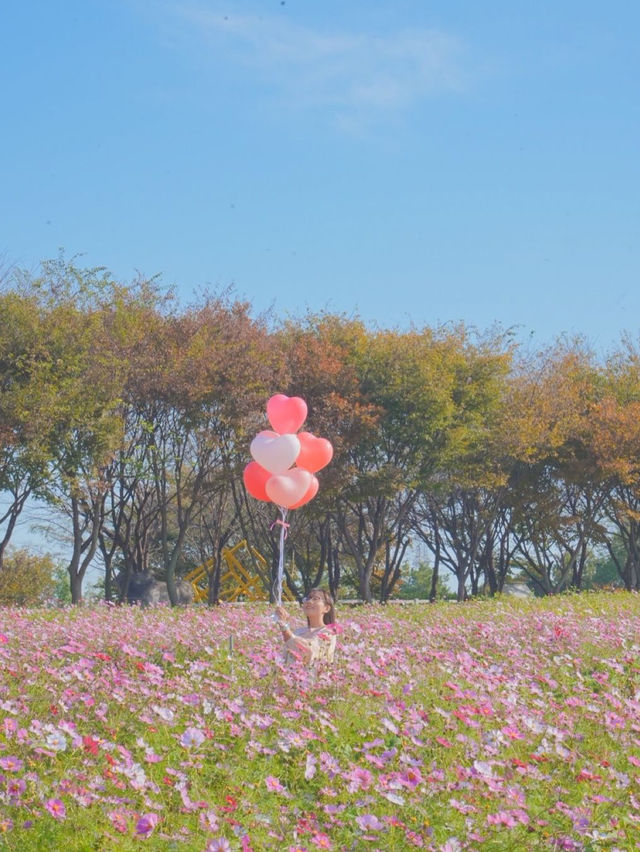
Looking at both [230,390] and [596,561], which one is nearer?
[230,390]

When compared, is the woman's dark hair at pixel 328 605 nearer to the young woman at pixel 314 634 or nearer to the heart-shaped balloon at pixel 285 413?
the young woman at pixel 314 634

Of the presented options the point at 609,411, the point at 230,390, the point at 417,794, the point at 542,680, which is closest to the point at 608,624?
the point at 542,680

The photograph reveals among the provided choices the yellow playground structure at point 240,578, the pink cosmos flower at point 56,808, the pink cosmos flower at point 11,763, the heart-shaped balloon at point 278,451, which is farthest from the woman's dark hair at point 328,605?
the yellow playground structure at point 240,578

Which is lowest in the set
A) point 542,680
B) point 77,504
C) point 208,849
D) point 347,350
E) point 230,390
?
point 208,849

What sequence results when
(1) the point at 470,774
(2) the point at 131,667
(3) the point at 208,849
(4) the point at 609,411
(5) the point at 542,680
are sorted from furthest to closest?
(4) the point at 609,411 → (5) the point at 542,680 → (2) the point at 131,667 → (1) the point at 470,774 → (3) the point at 208,849

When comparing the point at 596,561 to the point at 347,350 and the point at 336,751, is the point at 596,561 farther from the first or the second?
the point at 336,751

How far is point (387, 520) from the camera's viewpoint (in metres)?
29.6

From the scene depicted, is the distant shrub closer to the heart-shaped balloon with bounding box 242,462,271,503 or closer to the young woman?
the heart-shaped balloon with bounding box 242,462,271,503

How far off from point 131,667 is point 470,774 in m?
3.12

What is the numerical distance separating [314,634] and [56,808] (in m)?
3.70

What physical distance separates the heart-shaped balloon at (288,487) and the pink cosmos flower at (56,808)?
6.77 m

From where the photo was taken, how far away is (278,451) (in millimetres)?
11234

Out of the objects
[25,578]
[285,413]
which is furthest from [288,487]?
[25,578]

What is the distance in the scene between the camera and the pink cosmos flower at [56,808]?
4.33m
